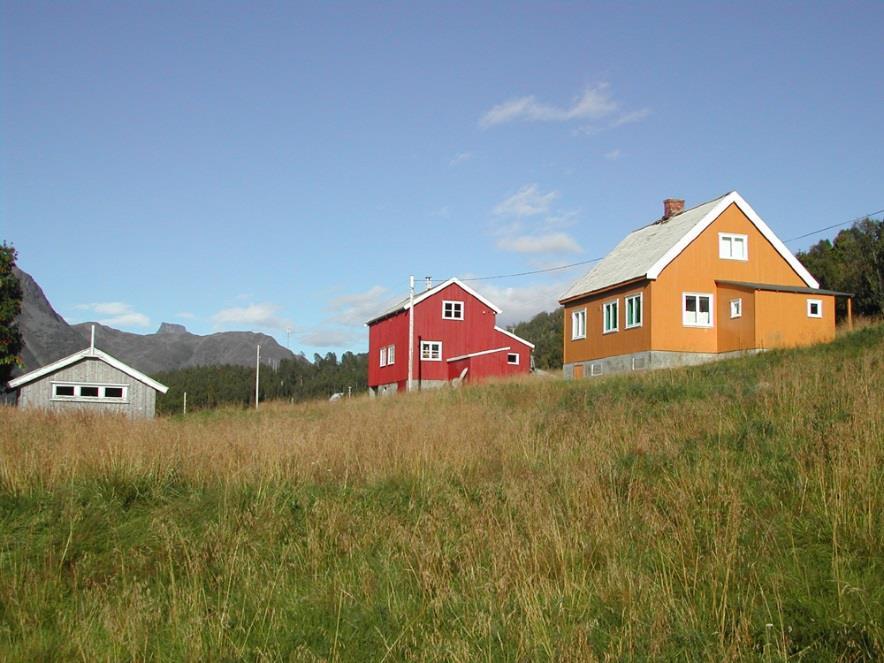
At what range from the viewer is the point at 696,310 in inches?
1103

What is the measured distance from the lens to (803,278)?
2969 cm

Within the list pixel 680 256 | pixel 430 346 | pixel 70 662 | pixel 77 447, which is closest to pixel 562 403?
pixel 77 447

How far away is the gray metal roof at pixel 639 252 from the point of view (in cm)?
2853

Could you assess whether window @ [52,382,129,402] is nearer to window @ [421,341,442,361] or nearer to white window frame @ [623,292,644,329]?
window @ [421,341,442,361]

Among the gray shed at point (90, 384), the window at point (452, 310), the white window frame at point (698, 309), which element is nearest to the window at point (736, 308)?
the white window frame at point (698, 309)

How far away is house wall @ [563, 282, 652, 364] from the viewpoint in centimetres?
2770

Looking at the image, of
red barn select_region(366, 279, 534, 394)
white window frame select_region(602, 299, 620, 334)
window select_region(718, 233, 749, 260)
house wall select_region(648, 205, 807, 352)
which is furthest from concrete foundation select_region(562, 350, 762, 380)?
red barn select_region(366, 279, 534, 394)

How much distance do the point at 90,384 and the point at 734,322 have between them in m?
28.8

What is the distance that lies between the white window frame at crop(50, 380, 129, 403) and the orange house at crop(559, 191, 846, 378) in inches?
877

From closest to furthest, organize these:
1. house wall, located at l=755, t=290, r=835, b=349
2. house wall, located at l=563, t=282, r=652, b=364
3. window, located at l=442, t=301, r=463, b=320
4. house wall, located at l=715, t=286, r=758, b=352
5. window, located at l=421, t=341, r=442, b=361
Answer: house wall, located at l=755, t=290, r=835, b=349 → house wall, located at l=715, t=286, r=758, b=352 → house wall, located at l=563, t=282, r=652, b=364 → window, located at l=421, t=341, r=442, b=361 → window, located at l=442, t=301, r=463, b=320

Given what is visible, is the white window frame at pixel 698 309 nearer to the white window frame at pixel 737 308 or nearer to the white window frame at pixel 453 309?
the white window frame at pixel 737 308

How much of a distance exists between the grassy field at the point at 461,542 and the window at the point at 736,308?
16.6m

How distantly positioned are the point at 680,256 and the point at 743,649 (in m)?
25.2

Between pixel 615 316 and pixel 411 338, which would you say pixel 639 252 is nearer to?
pixel 615 316
